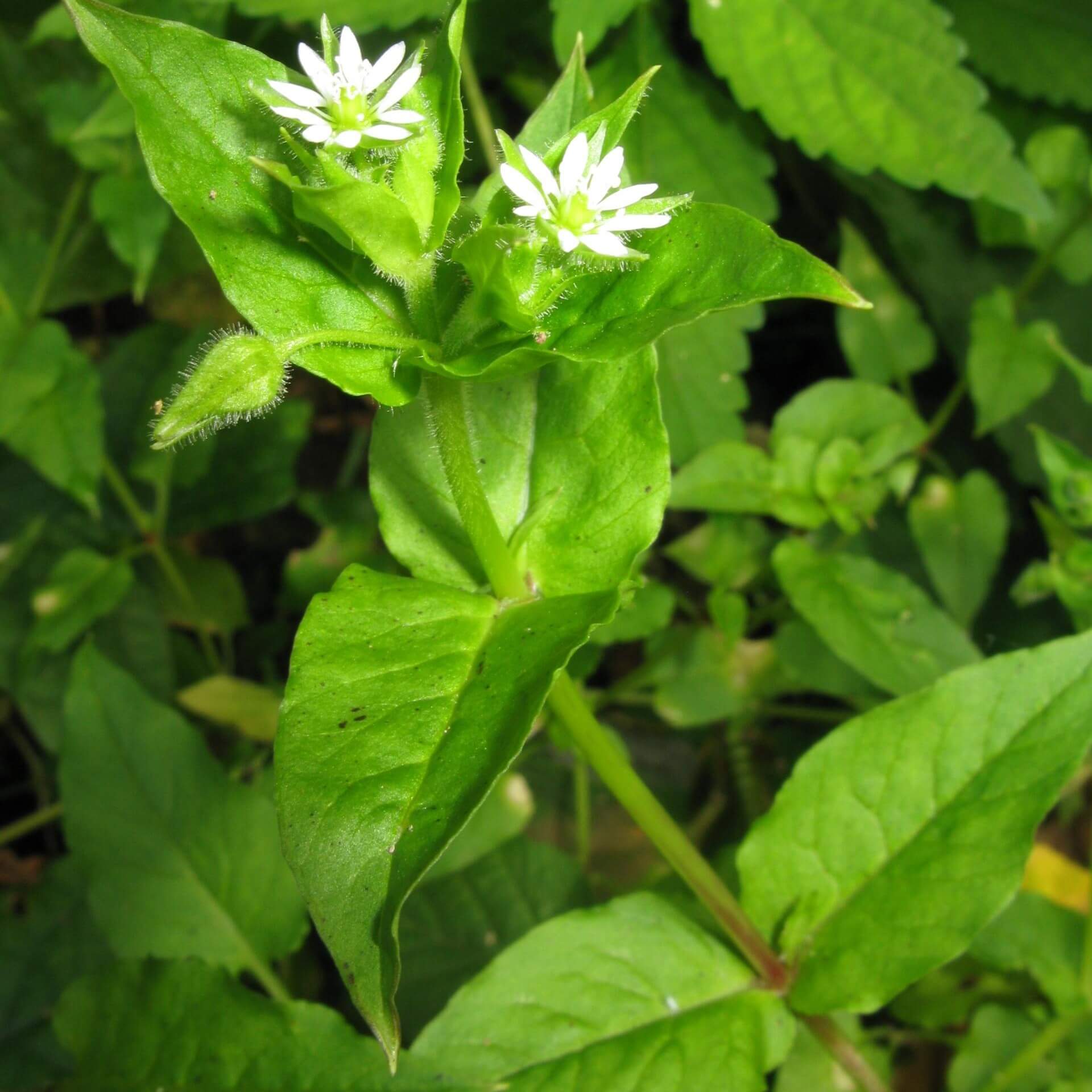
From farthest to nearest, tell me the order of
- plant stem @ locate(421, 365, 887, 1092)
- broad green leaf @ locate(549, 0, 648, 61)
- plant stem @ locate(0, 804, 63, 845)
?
plant stem @ locate(0, 804, 63, 845) → broad green leaf @ locate(549, 0, 648, 61) → plant stem @ locate(421, 365, 887, 1092)

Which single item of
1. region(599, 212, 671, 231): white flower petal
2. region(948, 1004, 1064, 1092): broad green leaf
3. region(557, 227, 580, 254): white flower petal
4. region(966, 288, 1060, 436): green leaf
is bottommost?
region(948, 1004, 1064, 1092): broad green leaf

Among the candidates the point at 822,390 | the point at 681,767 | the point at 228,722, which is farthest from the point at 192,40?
the point at 681,767

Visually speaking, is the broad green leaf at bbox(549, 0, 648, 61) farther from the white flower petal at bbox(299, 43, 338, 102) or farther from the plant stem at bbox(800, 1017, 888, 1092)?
the plant stem at bbox(800, 1017, 888, 1092)

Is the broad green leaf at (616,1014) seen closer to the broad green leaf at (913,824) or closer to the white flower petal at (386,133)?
the broad green leaf at (913,824)

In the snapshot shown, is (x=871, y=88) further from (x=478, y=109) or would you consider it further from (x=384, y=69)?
(x=384, y=69)

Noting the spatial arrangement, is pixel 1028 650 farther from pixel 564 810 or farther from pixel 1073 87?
pixel 1073 87

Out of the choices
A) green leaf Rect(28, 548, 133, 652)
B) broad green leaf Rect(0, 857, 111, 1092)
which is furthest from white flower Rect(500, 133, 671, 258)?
broad green leaf Rect(0, 857, 111, 1092)
